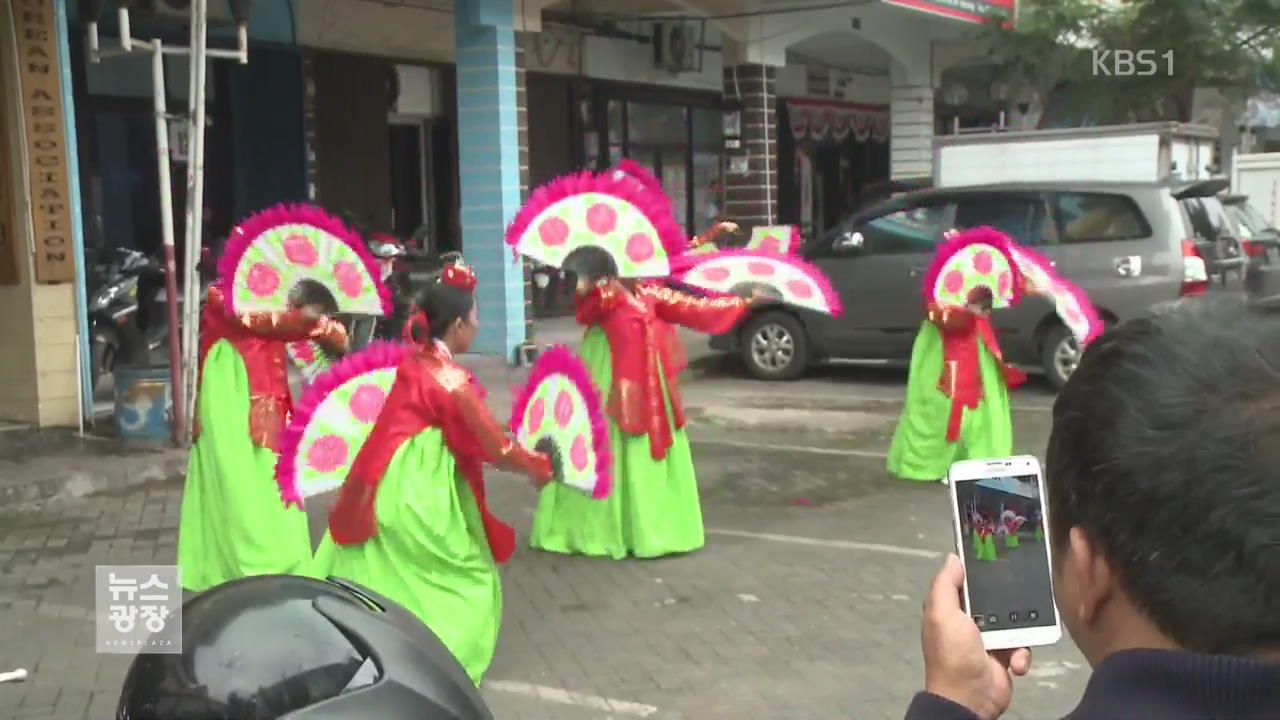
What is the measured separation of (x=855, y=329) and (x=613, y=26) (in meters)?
6.10

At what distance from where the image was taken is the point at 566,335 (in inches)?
584

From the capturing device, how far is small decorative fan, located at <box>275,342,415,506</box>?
187 inches

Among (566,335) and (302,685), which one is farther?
(566,335)

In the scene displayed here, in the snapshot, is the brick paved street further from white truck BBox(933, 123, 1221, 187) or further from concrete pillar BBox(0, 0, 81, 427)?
white truck BBox(933, 123, 1221, 187)

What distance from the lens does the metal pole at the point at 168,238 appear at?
338 inches

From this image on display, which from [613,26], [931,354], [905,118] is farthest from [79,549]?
[905,118]

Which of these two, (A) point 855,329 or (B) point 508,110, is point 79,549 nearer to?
(B) point 508,110

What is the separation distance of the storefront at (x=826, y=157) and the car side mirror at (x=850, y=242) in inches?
338

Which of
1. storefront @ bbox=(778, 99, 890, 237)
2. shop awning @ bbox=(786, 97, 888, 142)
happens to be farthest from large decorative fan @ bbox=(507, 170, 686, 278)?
shop awning @ bbox=(786, 97, 888, 142)

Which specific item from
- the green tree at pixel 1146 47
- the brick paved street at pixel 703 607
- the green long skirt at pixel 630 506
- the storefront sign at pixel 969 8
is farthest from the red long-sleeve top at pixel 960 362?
the green tree at pixel 1146 47

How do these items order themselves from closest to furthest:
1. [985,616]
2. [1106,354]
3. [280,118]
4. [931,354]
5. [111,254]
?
[1106,354], [985,616], [931,354], [111,254], [280,118]

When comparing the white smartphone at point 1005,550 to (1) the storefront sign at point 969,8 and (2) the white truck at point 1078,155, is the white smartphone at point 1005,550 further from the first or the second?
(1) the storefront sign at point 969,8

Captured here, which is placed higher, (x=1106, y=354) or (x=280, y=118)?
(x=280, y=118)

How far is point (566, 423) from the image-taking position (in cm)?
519
